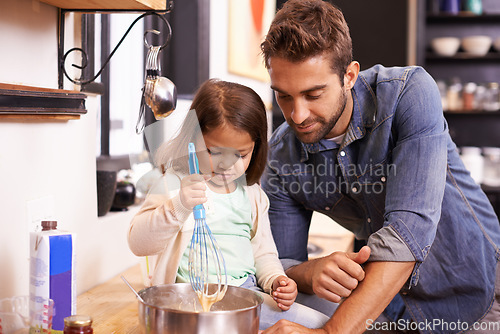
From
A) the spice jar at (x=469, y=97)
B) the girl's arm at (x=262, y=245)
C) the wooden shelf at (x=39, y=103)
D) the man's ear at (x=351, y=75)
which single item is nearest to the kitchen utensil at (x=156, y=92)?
the wooden shelf at (x=39, y=103)

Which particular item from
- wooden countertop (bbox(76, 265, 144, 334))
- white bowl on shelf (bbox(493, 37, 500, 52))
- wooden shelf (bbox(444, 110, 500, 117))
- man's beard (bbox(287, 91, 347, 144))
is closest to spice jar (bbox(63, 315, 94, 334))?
wooden countertop (bbox(76, 265, 144, 334))

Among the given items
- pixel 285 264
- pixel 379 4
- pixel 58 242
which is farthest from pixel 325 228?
pixel 379 4

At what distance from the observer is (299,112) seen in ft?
4.47

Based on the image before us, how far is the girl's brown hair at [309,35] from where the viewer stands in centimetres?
134

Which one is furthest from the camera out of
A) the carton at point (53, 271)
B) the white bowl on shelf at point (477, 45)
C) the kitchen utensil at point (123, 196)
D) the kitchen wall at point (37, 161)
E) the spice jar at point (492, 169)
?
the white bowl on shelf at point (477, 45)

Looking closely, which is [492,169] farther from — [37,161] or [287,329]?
[37,161]

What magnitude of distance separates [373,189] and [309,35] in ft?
1.57

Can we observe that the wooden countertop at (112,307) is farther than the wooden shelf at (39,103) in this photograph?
Yes

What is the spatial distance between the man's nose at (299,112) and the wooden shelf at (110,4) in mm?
389

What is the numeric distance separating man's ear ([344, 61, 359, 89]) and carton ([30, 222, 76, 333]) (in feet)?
2.67

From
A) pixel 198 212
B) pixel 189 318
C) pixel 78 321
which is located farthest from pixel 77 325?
pixel 198 212

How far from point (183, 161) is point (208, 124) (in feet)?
0.54

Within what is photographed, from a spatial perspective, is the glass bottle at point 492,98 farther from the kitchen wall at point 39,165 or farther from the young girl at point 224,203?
the kitchen wall at point 39,165

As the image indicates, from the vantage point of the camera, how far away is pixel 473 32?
434 centimetres
